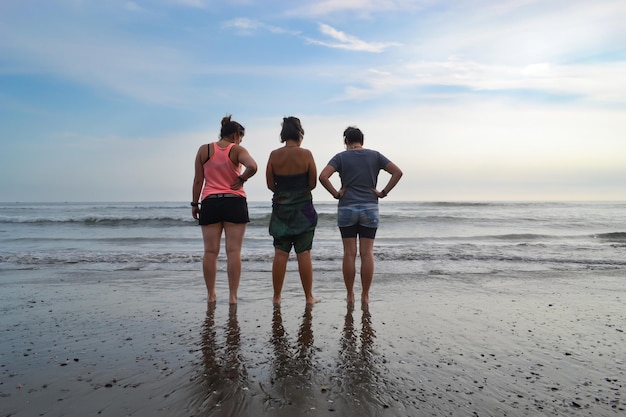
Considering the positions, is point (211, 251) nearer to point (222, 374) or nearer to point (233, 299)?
point (233, 299)

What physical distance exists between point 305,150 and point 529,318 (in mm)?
2623

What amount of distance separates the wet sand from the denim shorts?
2.77 feet

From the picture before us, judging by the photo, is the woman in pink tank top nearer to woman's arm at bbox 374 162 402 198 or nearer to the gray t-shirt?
the gray t-shirt

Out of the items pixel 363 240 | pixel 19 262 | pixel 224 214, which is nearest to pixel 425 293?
pixel 363 240

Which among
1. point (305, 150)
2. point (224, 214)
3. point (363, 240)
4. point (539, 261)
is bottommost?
point (539, 261)

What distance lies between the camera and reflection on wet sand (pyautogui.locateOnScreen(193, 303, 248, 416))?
210cm

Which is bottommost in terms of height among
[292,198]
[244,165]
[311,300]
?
[311,300]

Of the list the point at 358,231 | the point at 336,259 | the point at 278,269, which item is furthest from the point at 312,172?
the point at 336,259

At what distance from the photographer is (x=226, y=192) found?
445cm

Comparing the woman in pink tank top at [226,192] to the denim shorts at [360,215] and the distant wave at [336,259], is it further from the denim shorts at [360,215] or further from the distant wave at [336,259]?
the distant wave at [336,259]

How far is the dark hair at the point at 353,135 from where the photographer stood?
4789mm

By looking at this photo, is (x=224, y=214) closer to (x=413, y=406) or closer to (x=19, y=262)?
(x=413, y=406)

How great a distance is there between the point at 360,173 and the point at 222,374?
2.73 meters

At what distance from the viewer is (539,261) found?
8703mm
